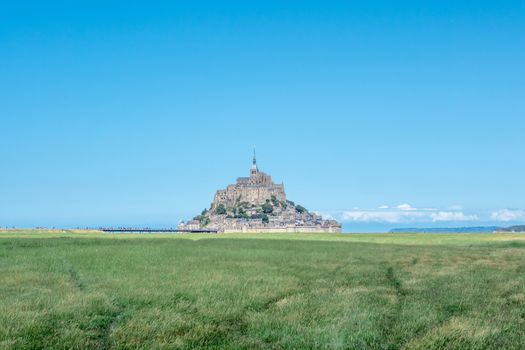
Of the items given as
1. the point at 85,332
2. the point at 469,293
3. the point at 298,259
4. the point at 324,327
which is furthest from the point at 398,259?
the point at 85,332

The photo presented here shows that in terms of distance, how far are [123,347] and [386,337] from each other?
6.77 meters

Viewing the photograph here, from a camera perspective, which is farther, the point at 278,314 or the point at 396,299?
the point at 396,299

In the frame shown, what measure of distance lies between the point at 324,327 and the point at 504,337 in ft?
15.5

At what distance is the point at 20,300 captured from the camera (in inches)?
774

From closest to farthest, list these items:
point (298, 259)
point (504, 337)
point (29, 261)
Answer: point (504, 337), point (29, 261), point (298, 259)

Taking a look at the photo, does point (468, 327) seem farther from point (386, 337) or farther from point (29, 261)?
point (29, 261)

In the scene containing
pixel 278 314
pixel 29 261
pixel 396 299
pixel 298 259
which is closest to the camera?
pixel 278 314

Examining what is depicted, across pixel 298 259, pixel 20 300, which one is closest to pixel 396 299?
pixel 20 300

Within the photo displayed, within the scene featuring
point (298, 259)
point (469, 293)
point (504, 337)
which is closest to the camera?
point (504, 337)

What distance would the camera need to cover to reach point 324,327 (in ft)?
52.9

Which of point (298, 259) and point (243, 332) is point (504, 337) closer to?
point (243, 332)

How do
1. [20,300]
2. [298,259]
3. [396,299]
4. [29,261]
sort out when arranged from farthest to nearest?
[298,259], [29,261], [396,299], [20,300]

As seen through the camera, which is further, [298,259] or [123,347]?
[298,259]

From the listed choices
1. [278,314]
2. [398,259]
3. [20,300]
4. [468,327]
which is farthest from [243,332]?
[398,259]
